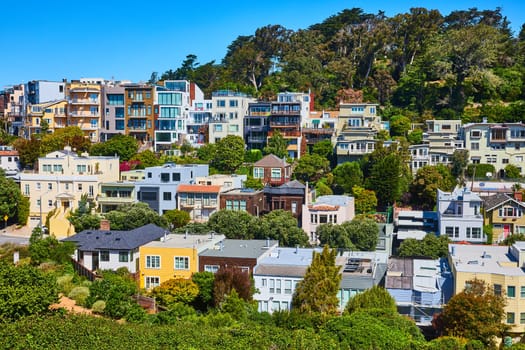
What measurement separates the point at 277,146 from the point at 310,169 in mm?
6199

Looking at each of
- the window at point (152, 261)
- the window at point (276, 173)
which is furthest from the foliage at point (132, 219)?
the window at point (276, 173)

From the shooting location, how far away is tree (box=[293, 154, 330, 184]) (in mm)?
58906

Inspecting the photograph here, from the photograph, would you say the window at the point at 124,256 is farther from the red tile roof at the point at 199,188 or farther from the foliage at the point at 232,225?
the red tile roof at the point at 199,188

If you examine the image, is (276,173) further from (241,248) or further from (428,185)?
(241,248)

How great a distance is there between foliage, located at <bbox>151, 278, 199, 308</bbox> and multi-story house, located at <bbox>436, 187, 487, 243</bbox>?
18.2m

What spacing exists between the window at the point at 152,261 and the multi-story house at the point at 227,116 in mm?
30907

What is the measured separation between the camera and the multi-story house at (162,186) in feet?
180

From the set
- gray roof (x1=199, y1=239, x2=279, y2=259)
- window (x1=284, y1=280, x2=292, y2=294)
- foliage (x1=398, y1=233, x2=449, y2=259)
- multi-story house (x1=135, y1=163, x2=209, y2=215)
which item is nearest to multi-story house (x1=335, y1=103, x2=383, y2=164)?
multi-story house (x1=135, y1=163, x2=209, y2=215)

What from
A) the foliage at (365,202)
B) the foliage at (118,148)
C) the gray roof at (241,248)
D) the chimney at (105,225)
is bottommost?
the gray roof at (241,248)

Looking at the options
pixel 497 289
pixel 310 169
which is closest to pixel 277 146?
pixel 310 169

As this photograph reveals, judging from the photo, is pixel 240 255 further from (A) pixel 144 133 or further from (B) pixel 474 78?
(B) pixel 474 78

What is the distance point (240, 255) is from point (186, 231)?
6.53 m

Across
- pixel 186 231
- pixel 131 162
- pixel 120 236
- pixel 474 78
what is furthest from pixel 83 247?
pixel 474 78

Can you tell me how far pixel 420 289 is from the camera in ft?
116
